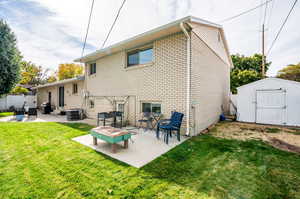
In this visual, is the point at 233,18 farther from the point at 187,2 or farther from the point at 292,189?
the point at 292,189

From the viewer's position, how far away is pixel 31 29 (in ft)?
27.0

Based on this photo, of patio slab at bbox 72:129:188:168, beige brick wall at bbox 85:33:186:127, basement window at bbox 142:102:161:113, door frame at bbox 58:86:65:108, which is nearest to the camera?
patio slab at bbox 72:129:188:168

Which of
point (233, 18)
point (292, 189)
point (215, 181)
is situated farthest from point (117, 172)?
point (233, 18)

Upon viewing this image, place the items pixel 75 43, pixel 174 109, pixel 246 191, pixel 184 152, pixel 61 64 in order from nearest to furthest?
1. pixel 246 191
2. pixel 184 152
3. pixel 174 109
4. pixel 75 43
5. pixel 61 64

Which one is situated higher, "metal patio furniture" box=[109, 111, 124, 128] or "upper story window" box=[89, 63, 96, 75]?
"upper story window" box=[89, 63, 96, 75]

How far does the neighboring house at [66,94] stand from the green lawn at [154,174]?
7.71m

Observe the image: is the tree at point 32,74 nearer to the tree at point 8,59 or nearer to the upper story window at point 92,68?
the tree at point 8,59

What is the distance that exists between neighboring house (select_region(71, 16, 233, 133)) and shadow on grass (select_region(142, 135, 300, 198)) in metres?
1.73

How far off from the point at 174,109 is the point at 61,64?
32831mm

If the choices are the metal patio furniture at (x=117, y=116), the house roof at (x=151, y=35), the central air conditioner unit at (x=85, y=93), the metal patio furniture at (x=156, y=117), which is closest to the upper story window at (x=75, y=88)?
the central air conditioner unit at (x=85, y=93)

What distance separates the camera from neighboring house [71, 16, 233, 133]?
536 cm

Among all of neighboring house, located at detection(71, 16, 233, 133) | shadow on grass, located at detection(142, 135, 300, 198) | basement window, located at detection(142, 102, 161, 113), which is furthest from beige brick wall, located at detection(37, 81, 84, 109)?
shadow on grass, located at detection(142, 135, 300, 198)

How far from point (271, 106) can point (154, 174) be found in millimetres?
9352

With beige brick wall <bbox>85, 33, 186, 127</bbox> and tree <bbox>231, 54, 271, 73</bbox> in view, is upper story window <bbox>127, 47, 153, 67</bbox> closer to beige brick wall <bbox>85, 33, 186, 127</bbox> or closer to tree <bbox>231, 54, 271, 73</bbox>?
beige brick wall <bbox>85, 33, 186, 127</bbox>
